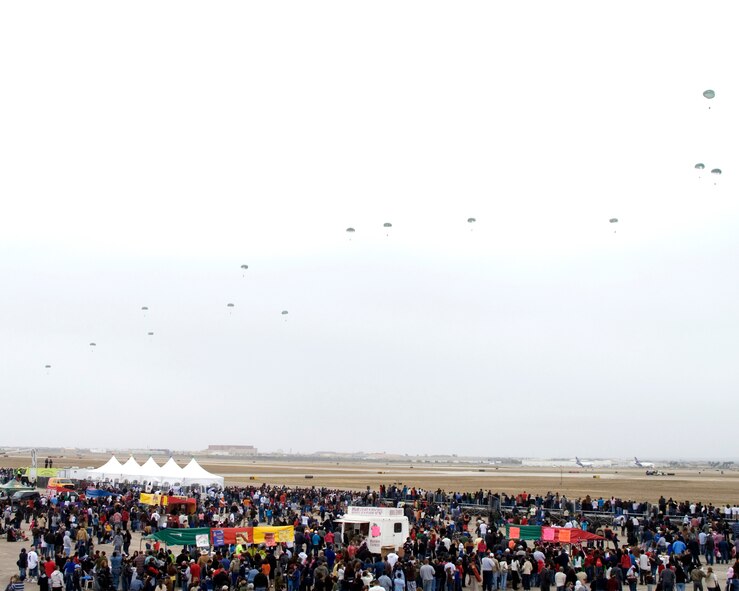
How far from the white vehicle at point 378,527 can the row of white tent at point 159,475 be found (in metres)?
25.1

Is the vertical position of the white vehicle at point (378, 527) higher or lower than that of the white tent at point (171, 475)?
higher

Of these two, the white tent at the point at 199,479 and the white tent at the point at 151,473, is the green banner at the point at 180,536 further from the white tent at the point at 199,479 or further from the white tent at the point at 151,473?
the white tent at the point at 151,473

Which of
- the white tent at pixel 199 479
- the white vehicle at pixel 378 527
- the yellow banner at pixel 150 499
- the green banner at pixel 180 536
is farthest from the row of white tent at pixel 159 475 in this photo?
the green banner at pixel 180 536

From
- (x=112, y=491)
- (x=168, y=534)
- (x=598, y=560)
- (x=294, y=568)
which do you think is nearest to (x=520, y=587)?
(x=598, y=560)

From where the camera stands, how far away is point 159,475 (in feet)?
162

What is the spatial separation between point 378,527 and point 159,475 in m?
30.2

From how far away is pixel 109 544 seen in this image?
95.1 ft

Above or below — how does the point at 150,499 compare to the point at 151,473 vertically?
above

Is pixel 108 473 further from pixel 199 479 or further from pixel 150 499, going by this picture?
pixel 150 499

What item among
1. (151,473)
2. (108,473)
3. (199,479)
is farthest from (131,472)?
(199,479)

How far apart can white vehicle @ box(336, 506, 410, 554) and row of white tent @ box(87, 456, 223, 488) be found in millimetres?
25066

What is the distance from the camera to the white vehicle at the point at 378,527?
910 inches

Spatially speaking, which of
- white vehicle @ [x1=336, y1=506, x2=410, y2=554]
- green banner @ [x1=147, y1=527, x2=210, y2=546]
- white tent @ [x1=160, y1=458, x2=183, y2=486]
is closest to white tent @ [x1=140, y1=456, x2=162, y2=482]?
white tent @ [x1=160, y1=458, x2=183, y2=486]

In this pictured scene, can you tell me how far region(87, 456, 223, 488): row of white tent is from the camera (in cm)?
4753
